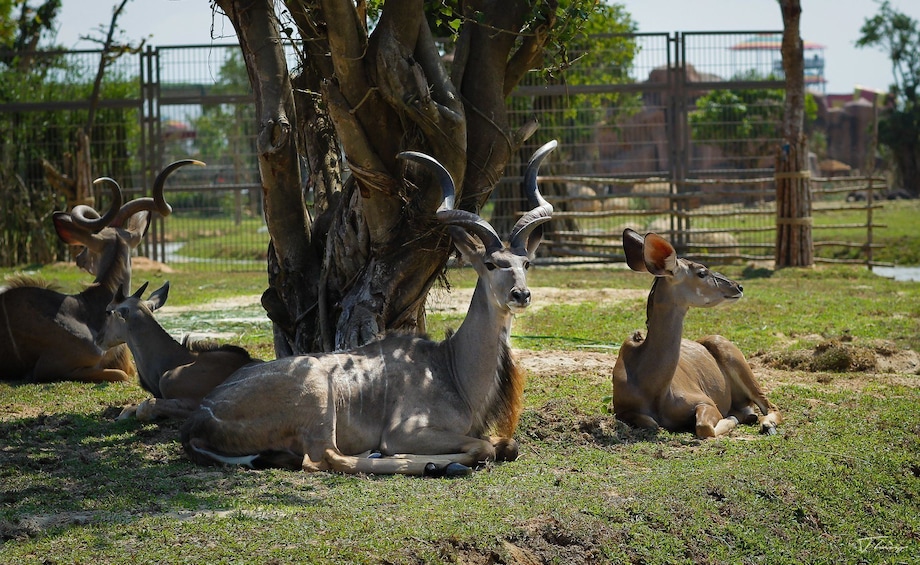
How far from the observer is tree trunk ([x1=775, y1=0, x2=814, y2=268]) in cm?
1573

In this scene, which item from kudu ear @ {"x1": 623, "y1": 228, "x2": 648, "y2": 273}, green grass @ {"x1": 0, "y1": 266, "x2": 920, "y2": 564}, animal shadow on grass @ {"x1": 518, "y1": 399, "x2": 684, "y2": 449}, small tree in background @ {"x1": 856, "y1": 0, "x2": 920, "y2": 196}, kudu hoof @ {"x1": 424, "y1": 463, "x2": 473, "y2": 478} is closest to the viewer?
green grass @ {"x1": 0, "y1": 266, "x2": 920, "y2": 564}

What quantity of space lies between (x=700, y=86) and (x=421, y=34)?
460 inches

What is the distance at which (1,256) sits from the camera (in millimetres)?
17594

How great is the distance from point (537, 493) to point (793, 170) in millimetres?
11856

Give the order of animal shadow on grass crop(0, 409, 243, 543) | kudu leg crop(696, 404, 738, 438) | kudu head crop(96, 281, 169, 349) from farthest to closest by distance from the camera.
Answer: kudu head crop(96, 281, 169, 349), kudu leg crop(696, 404, 738, 438), animal shadow on grass crop(0, 409, 243, 543)

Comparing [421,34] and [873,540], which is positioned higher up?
[421,34]

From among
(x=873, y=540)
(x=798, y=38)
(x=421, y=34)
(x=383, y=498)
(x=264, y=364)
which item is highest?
(x=798, y=38)

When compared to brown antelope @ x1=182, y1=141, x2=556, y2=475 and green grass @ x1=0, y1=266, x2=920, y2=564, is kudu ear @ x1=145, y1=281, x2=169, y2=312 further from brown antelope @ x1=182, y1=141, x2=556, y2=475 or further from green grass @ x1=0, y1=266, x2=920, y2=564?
brown antelope @ x1=182, y1=141, x2=556, y2=475

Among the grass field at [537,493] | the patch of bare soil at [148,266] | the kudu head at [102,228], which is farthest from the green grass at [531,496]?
the patch of bare soil at [148,266]

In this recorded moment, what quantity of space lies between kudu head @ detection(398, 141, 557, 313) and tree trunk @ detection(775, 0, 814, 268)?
33.7 feet

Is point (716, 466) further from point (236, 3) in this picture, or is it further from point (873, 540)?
point (236, 3)

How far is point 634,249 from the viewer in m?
6.99

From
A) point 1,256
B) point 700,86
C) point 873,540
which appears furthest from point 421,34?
point 1,256

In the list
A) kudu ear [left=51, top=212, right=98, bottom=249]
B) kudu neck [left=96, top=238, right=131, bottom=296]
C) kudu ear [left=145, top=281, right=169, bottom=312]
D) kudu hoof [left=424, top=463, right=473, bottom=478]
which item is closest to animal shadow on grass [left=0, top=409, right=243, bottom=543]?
kudu ear [left=145, top=281, right=169, bottom=312]
